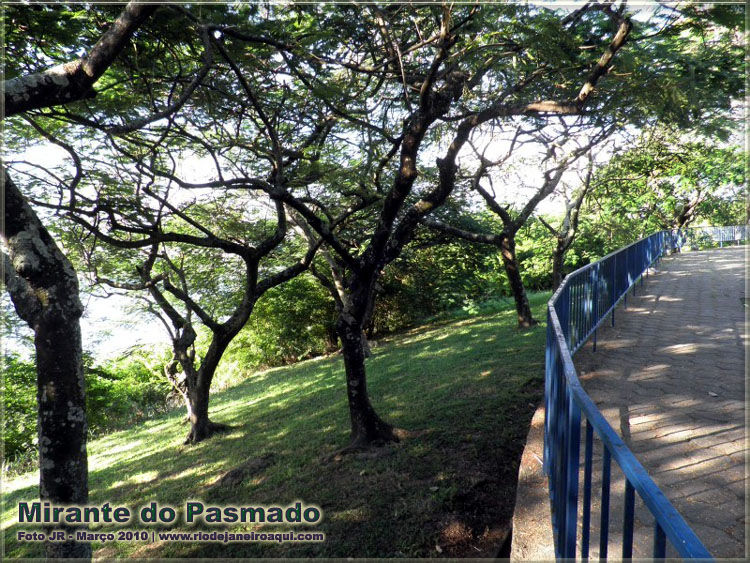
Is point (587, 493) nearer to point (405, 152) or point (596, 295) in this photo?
point (405, 152)

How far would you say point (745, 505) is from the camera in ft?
8.28

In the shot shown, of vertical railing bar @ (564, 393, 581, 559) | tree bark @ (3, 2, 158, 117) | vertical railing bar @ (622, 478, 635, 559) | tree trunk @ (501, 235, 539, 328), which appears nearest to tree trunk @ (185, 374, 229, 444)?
tree bark @ (3, 2, 158, 117)

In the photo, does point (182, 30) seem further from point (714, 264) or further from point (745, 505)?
point (714, 264)

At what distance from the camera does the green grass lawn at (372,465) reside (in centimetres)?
391

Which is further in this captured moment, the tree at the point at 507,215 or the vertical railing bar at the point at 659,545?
the tree at the point at 507,215

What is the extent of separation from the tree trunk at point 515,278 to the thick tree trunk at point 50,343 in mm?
10047

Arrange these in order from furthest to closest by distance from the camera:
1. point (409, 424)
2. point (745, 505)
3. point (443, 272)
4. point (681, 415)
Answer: point (443, 272)
point (409, 424)
point (681, 415)
point (745, 505)

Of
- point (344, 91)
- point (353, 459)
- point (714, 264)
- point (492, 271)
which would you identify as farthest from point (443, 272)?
point (353, 459)

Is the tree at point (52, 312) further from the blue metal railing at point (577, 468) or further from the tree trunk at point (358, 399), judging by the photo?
the blue metal railing at point (577, 468)

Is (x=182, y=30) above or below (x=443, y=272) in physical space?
above

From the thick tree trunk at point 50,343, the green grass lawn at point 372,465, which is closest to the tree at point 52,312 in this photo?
the thick tree trunk at point 50,343

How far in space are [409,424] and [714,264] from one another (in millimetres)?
14017

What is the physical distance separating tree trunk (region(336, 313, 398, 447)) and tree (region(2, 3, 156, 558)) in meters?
3.01

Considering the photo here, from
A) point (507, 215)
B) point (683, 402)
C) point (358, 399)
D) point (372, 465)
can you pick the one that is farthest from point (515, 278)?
point (372, 465)
